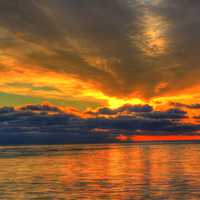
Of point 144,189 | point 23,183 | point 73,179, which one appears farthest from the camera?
point 73,179

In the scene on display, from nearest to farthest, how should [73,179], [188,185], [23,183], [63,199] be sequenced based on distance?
[63,199], [188,185], [23,183], [73,179]

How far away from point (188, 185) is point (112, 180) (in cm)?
1357

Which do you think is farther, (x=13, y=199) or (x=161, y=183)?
(x=161, y=183)

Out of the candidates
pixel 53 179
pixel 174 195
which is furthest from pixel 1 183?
pixel 174 195

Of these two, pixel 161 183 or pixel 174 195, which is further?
pixel 161 183

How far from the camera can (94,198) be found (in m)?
46.4

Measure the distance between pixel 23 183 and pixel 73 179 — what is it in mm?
9495

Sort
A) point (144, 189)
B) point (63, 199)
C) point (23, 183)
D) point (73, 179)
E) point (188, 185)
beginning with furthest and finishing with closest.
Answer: point (73, 179) < point (23, 183) < point (188, 185) < point (144, 189) < point (63, 199)

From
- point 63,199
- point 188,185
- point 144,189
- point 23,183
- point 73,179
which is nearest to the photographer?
point 63,199

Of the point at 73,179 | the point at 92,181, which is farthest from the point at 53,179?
the point at 92,181

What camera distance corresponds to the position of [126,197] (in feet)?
153

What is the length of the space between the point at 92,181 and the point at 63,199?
17.8 m

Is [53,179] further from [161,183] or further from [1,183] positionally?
[161,183]

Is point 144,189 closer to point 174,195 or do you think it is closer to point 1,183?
point 174,195
